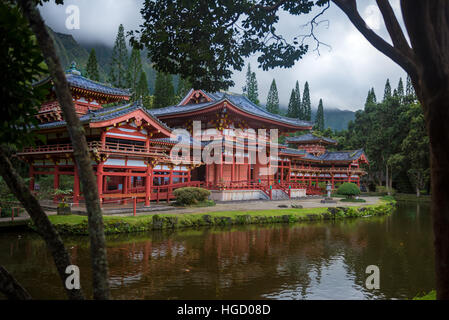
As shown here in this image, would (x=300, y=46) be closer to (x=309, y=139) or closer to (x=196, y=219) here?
(x=196, y=219)

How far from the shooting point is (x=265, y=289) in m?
8.03

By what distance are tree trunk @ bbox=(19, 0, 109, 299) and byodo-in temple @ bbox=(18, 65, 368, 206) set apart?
43.6 feet

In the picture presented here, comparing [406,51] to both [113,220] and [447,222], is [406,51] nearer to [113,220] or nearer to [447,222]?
[447,222]

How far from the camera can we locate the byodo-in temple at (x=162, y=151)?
1953 centimetres

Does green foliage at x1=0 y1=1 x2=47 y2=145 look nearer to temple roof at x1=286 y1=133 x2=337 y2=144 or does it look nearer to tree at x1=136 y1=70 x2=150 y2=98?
temple roof at x1=286 y1=133 x2=337 y2=144

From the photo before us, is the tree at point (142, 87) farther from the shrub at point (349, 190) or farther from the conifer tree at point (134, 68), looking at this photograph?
the shrub at point (349, 190)

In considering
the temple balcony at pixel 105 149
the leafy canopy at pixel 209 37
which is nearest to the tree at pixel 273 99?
the temple balcony at pixel 105 149

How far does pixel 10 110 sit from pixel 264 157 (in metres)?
30.9

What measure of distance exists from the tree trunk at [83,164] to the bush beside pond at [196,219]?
10650mm

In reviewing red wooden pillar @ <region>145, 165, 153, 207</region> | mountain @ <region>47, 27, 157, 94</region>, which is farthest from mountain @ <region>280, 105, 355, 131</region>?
red wooden pillar @ <region>145, 165, 153, 207</region>

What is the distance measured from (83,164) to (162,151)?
2097cm

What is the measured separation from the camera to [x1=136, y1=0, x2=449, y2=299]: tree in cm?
442
